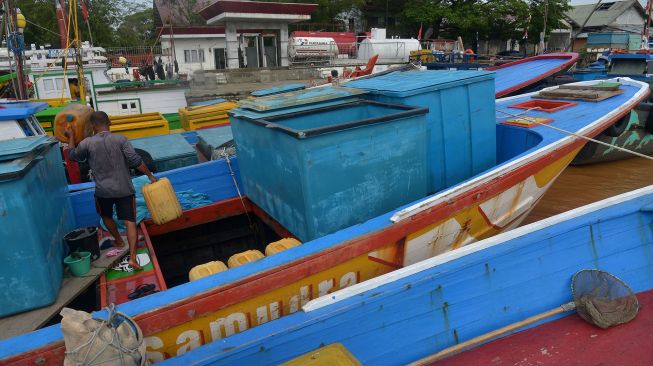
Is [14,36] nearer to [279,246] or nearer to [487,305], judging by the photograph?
Answer: [279,246]

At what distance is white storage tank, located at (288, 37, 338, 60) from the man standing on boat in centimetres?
1824

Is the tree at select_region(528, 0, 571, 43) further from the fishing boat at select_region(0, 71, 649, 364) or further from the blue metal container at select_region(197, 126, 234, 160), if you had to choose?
the blue metal container at select_region(197, 126, 234, 160)

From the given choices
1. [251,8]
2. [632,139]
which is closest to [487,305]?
[632,139]

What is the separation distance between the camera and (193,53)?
27562 millimetres

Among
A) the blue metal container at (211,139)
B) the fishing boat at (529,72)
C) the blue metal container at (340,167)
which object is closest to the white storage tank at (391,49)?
the fishing boat at (529,72)

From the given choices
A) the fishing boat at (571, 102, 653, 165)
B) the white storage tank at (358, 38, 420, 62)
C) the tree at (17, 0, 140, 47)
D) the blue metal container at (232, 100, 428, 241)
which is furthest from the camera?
the tree at (17, 0, 140, 47)

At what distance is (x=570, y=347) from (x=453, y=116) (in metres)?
2.20

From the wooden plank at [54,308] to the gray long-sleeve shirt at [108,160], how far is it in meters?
0.61

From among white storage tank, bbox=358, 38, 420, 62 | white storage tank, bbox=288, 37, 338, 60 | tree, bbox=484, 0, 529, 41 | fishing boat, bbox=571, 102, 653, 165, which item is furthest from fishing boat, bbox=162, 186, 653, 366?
tree, bbox=484, 0, 529, 41

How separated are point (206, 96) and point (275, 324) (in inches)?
481

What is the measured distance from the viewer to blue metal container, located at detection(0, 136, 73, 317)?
279 cm

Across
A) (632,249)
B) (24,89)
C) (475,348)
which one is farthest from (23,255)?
(24,89)

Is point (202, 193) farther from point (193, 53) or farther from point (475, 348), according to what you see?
point (193, 53)

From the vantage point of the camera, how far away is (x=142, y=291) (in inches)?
128
